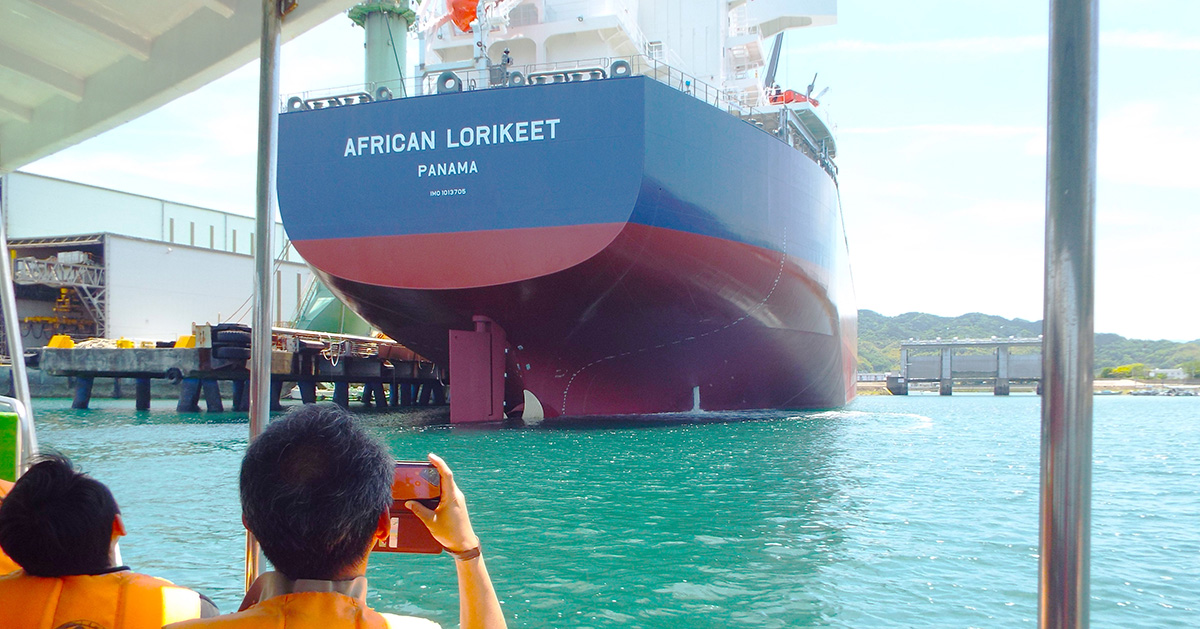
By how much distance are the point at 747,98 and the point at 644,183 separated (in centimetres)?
716

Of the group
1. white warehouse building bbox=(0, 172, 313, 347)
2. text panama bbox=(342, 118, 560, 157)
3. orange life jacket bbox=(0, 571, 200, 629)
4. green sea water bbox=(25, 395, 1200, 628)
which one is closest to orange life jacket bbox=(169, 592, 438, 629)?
orange life jacket bbox=(0, 571, 200, 629)

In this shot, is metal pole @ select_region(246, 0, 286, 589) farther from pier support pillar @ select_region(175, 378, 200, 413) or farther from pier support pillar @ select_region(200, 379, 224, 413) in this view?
pier support pillar @ select_region(175, 378, 200, 413)

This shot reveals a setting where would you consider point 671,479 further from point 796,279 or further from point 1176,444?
point 1176,444

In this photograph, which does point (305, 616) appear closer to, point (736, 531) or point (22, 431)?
point (22, 431)

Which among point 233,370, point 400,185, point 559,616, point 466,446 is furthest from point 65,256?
point 559,616

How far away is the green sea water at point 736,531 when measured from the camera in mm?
3564

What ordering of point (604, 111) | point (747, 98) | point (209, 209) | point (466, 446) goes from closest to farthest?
point (466, 446), point (604, 111), point (747, 98), point (209, 209)

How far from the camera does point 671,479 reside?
674cm

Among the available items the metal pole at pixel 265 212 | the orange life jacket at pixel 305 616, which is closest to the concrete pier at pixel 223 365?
the metal pole at pixel 265 212

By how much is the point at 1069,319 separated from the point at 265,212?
1.53m

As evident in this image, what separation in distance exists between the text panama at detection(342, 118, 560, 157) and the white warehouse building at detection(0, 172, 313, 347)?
1536cm

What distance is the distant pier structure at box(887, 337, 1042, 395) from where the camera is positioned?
44938mm

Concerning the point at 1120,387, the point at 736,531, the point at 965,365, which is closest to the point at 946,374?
the point at 965,365

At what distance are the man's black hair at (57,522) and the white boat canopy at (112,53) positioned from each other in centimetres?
116
